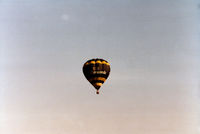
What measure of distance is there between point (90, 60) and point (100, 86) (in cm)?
466

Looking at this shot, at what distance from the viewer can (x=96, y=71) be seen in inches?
4269

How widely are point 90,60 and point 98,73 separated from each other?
2.89 metres

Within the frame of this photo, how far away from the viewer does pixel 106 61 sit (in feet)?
362

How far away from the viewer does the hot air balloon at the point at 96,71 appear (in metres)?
109

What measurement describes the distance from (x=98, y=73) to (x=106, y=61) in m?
2.93

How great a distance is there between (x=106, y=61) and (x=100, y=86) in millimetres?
4302

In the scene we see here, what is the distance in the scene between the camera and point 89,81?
110062 mm

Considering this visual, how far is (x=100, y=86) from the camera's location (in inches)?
4336

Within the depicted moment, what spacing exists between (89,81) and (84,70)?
2043 millimetres

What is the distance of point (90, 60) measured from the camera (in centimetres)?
10988

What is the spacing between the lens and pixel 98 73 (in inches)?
4272

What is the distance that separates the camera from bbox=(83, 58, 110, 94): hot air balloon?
10856 cm
